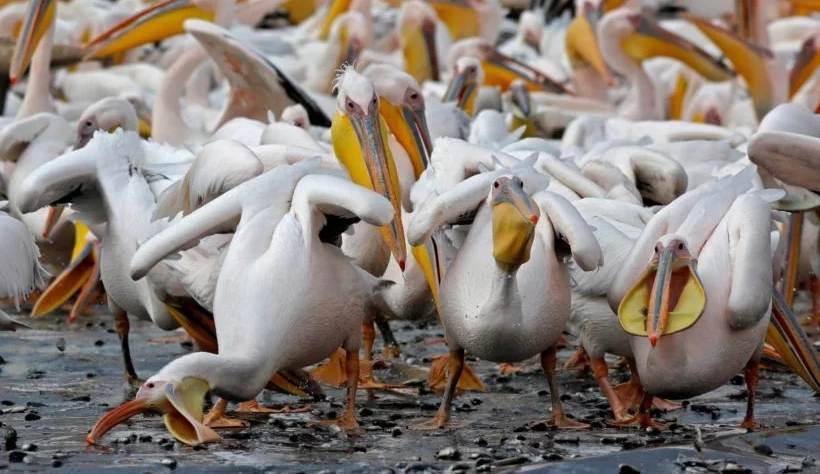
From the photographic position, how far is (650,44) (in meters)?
12.3

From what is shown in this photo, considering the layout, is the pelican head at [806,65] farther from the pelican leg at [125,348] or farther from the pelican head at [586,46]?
the pelican leg at [125,348]

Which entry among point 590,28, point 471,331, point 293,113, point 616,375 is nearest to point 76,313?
point 293,113

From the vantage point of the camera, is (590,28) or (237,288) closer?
(237,288)

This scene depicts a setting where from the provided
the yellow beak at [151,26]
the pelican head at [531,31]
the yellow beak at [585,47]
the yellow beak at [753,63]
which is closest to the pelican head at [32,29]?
the yellow beak at [151,26]

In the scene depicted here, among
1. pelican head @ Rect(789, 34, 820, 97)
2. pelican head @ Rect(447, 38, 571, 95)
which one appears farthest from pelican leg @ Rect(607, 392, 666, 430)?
pelican head @ Rect(447, 38, 571, 95)

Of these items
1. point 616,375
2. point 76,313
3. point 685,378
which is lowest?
point 76,313

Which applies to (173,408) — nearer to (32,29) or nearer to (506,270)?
(506,270)

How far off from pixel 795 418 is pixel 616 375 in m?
1.28

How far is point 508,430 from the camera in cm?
541

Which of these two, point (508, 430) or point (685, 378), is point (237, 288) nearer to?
point (508, 430)

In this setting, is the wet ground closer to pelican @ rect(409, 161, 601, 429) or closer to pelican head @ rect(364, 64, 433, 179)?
pelican @ rect(409, 161, 601, 429)

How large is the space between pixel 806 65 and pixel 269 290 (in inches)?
329

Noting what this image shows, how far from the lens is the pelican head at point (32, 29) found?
33.2ft

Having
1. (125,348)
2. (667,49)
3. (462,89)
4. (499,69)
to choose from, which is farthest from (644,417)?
(499,69)
